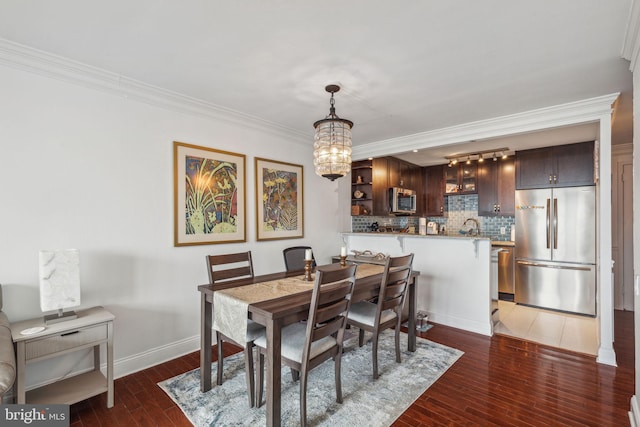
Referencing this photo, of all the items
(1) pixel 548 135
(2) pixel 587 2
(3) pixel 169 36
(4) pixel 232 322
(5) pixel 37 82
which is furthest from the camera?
(1) pixel 548 135

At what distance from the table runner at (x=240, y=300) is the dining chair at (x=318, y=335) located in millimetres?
189

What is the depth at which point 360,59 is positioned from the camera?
85.3 inches

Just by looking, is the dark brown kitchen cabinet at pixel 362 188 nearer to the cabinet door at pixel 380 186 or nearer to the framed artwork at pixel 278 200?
the cabinet door at pixel 380 186

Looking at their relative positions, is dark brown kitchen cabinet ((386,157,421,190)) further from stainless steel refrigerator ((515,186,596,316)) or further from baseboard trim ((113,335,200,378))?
baseboard trim ((113,335,200,378))

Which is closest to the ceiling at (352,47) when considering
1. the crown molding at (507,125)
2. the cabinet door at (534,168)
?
the crown molding at (507,125)

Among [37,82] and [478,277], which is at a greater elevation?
[37,82]

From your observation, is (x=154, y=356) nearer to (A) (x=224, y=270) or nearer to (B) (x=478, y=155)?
(A) (x=224, y=270)

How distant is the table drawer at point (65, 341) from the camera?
182 cm

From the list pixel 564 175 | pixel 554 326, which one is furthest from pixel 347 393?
pixel 564 175

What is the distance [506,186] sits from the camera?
17.0 feet

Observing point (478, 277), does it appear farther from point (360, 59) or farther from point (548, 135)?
point (360, 59)

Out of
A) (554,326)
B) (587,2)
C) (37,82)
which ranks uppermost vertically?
(587,2)

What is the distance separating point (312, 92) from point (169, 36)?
1217mm

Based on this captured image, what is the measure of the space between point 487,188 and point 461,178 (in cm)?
52
